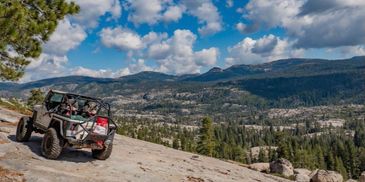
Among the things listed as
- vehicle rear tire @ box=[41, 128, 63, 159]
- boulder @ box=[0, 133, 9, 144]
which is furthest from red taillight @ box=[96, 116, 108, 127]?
boulder @ box=[0, 133, 9, 144]

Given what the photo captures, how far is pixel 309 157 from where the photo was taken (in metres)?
127

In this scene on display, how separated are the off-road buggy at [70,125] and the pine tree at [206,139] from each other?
77711 millimetres

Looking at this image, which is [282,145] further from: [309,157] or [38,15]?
[38,15]

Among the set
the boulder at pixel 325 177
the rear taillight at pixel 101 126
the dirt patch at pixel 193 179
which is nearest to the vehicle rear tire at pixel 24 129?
the rear taillight at pixel 101 126

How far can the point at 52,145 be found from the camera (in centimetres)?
1962

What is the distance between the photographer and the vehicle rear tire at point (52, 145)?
19594 millimetres

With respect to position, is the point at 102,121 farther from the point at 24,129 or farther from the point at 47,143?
the point at 24,129

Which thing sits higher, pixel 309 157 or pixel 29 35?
pixel 29 35

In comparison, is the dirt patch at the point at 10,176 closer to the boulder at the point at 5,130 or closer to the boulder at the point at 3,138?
the boulder at the point at 3,138

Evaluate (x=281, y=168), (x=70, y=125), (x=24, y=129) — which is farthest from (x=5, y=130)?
(x=281, y=168)

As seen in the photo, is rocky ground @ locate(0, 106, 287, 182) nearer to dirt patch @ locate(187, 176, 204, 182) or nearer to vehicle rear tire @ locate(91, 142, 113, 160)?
dirt patch @ locate(187, 176, 204, 182)

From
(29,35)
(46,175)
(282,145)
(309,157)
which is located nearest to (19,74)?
(29,35)

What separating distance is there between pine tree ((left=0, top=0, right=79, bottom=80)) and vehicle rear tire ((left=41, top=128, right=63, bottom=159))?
20.0ft

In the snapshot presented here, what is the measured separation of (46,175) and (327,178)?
31262mm
